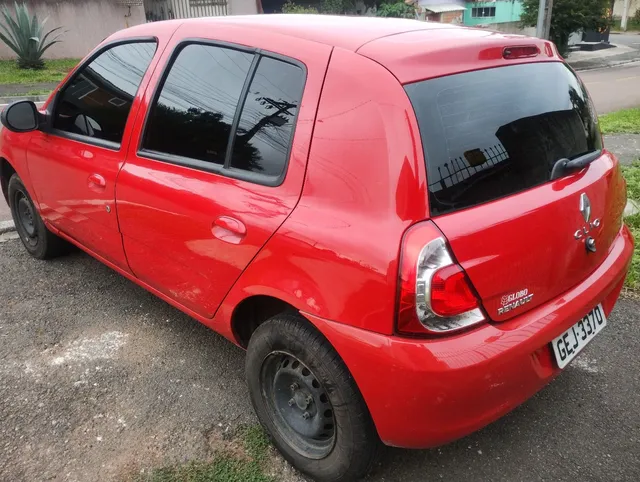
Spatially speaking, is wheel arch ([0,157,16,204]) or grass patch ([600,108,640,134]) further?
grass patch ([600,108,640,134])

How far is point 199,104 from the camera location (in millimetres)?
2553

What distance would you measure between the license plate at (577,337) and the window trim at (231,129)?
1221 millimetres

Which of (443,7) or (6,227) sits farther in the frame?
(443,7)

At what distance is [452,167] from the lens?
191cm

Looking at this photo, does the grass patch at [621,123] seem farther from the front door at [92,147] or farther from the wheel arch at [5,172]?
the wheel arch at [5,172]

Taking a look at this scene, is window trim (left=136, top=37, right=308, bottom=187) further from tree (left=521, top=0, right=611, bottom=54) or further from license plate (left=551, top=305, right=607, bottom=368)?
tree (left=521, top=0, right=611, bottom=54)

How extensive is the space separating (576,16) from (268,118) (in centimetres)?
1952

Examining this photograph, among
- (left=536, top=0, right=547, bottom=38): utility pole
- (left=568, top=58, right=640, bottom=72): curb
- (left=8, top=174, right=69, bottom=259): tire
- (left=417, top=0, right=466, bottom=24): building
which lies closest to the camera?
(left=8, top=174, right=69, bottom=259): tire

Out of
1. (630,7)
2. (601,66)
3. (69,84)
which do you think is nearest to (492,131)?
(69,84)

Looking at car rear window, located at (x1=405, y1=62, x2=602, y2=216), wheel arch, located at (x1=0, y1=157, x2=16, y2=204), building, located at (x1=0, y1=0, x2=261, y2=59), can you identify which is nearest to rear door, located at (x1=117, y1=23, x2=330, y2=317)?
car rear window, located at (x1=405, y1=62, x2=602, y2=216)

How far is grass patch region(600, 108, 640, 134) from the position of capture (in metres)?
8.13

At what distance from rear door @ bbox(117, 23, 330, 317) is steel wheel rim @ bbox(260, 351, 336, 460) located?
1.34ft

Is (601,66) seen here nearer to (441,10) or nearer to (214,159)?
(441,10)

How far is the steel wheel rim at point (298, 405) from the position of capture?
2197 mm
